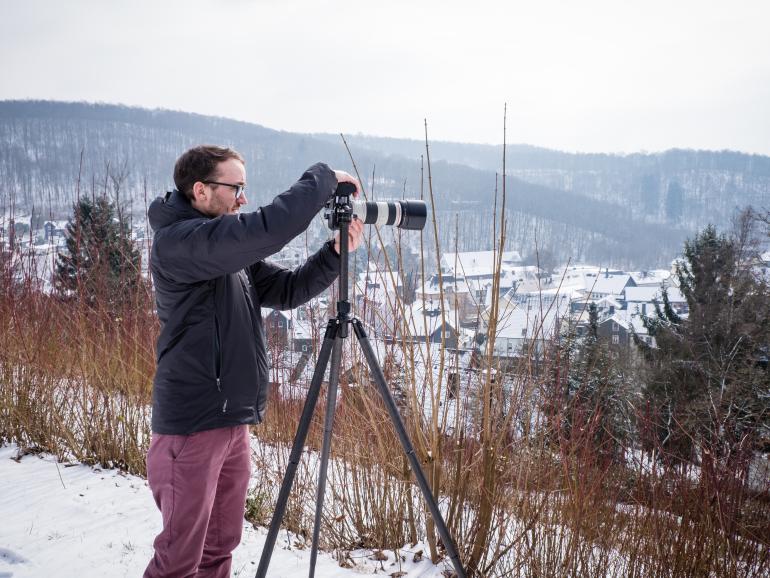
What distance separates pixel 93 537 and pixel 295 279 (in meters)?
1.39

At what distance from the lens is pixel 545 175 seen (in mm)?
85312

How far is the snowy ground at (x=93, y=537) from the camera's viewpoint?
1922 mm

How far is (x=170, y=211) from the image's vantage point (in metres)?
1.35

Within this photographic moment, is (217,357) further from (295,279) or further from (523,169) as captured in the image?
(523,169)

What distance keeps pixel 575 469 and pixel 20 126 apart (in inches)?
3370

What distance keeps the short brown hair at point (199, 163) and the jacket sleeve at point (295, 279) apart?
15.1 inches

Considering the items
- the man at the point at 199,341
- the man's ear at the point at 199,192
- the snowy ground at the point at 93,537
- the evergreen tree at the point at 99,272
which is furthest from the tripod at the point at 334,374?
the evergreen tree at the point at 99,272

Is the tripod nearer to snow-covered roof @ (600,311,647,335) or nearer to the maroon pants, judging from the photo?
the maroon pants

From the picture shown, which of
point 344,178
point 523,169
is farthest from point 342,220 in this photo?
point 523,169

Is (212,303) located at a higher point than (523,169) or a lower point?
lower

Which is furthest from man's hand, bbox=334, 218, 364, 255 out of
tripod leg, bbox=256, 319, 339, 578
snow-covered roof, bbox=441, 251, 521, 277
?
snow-covered roof, bbox=441, 251, 521, 277

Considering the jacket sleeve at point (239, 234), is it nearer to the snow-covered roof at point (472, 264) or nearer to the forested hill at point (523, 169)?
the snow-covered roof at point (472, 264)

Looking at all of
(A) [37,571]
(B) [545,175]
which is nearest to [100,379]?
(A) [37,571]

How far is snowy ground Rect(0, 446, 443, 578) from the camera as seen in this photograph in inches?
75.7
